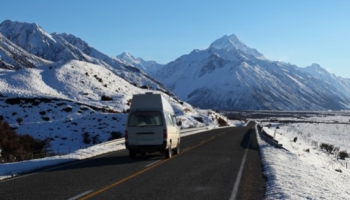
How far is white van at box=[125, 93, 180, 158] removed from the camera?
18234 mm

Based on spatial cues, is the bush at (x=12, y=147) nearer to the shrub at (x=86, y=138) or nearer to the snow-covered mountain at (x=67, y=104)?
the snow-covered mountain at (x=67, y=104)

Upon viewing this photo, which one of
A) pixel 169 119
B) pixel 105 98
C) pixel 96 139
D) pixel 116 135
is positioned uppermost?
pixel 105 98

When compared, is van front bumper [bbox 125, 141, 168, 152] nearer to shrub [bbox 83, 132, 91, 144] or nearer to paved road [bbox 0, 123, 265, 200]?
paved road [bbox 0, 123, 265, 200]

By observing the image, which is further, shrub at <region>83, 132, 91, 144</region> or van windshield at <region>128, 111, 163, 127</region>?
shrub at <region>83, 132, 91, 144</region>

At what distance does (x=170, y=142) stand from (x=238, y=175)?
6086 millimetres

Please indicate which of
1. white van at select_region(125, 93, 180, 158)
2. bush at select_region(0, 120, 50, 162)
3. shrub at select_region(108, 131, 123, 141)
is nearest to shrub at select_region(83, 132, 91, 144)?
shrub at select_region(108, 131, 123, 141)

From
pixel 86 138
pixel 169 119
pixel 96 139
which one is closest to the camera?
pixel 169 119

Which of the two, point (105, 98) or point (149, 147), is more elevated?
point (105, 98)

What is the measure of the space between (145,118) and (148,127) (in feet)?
1.77

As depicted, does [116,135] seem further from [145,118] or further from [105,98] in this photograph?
[105,98]

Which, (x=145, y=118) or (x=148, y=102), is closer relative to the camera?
(x=145, y=118)

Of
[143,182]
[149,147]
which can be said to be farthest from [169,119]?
[143,182]

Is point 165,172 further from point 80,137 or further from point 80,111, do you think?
point 80,111

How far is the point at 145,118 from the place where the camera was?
61.5ft
